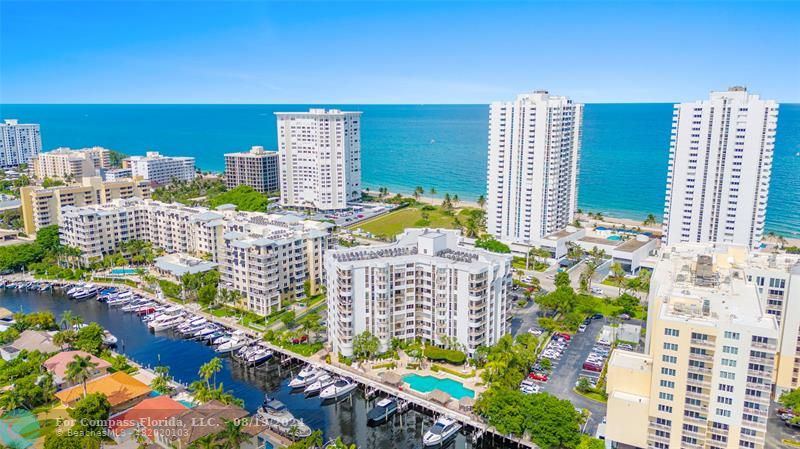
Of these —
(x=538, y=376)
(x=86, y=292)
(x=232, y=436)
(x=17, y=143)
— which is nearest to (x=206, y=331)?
(x=86, y=292)

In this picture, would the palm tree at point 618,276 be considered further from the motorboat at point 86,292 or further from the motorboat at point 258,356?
the motorboat at point 86,292

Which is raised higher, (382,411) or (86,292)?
(86,292)

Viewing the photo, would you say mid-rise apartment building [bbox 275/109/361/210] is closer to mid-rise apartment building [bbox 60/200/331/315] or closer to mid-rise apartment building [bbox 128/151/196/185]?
mid-rise apartment building [bbox 60/200/331/315]

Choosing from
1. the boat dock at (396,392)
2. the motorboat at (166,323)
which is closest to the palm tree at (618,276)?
the boat dock at (396,392)

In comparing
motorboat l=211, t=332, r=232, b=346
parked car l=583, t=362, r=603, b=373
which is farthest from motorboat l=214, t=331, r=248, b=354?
parked car l=583, t=362, r=603, b=373

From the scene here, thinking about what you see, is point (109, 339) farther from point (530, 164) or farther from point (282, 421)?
point (530, 164)

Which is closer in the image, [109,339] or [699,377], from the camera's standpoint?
[699,377]
